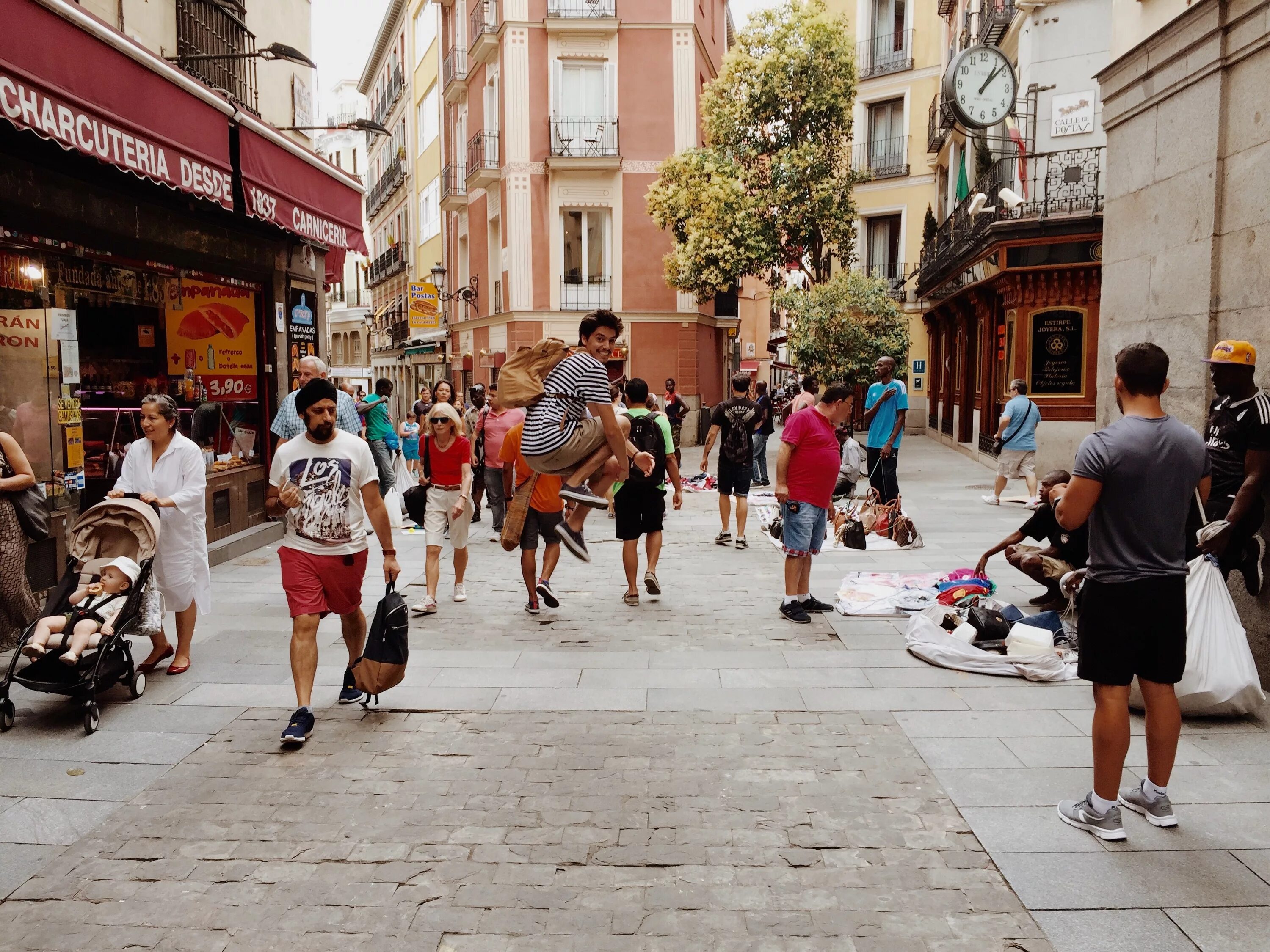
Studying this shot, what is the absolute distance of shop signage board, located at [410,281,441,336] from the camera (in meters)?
23.1

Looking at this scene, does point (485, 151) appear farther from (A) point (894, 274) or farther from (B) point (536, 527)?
(B) point (536, 527)

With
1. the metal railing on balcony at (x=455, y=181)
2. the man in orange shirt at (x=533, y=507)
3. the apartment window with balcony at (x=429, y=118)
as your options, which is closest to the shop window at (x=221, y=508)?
the man in orange shirt at (x=533, y=507)

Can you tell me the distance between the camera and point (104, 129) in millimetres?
6758

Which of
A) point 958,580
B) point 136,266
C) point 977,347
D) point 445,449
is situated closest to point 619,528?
point 445,449

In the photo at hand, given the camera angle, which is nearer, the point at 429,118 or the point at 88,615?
the point at 88,615

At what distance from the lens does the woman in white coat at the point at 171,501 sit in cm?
620

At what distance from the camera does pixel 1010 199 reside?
56.5ft

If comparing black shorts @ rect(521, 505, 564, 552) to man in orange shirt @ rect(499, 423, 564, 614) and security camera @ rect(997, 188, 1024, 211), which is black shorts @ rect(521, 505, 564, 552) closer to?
man in orange shirt @ rect(499, 423, 564, 614)

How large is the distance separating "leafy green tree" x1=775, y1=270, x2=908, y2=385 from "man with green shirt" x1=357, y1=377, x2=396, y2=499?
32.3ft

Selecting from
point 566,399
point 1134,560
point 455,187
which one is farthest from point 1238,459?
point 455,187

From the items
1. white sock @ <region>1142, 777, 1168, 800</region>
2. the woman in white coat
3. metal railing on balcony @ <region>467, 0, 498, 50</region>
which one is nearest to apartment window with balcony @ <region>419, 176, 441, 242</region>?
metal railing on balcony @ <region>467, 0, 498, 50</region>

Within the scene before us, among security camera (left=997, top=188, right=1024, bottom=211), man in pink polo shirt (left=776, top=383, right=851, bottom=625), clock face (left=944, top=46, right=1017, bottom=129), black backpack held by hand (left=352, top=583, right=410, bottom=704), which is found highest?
clock face (left=944, top=46, right=1017, bottom=129)

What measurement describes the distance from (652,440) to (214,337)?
574cm

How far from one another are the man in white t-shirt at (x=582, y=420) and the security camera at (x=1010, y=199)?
13291 mm
